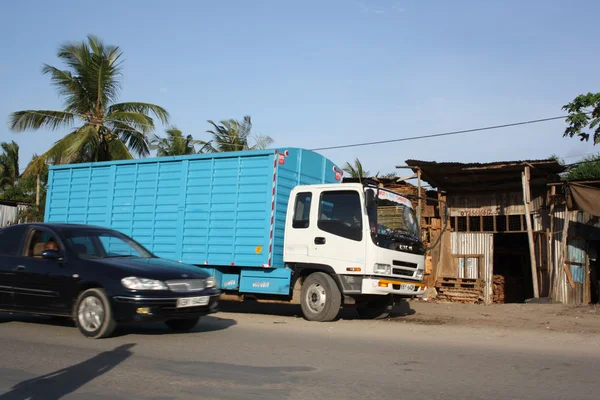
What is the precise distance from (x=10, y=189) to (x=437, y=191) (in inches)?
1458

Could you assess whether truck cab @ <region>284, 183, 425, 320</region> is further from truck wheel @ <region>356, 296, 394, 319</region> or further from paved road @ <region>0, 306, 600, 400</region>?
paved road @ <region>0, 306, 600, 400</region>

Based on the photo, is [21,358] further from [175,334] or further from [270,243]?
[270,243]

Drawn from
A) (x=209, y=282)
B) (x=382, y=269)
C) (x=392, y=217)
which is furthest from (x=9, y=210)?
(x=382, y=269)

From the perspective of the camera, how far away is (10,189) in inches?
1737

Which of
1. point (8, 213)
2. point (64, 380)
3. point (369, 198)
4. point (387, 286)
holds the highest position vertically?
point (8, 213)

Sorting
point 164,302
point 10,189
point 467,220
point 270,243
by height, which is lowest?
point 164,302

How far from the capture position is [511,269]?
2000 centimetres

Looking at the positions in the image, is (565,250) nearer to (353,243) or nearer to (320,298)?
(353,243)

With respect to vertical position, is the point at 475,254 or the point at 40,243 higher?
the point at 475,254

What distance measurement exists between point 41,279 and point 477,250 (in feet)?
43.5

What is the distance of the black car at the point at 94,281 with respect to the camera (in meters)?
7.60

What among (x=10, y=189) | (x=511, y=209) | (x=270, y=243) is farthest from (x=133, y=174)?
(x=10, y=189)

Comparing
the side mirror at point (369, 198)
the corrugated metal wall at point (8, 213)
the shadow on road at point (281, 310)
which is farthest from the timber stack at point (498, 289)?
the corrugated metal wall at point (8, 213)

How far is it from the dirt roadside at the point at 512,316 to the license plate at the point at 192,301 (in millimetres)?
4831
